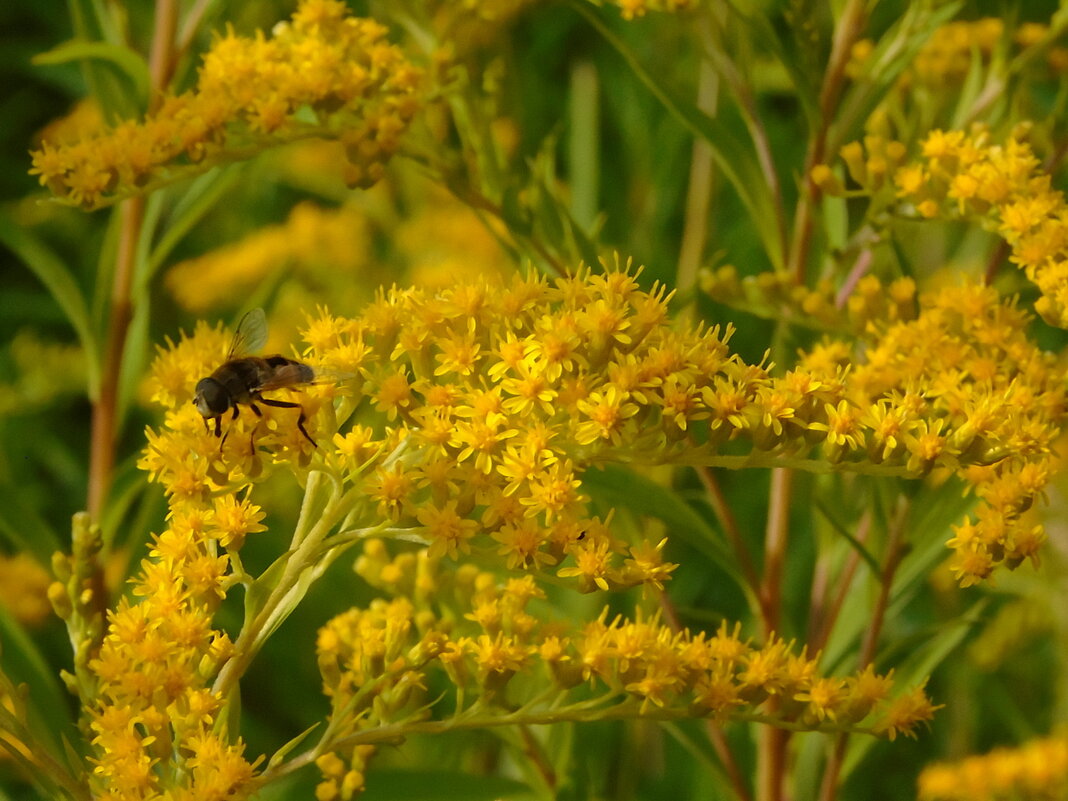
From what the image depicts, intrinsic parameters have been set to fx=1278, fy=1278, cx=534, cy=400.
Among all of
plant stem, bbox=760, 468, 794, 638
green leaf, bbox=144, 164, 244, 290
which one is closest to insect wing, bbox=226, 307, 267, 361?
green leaf, bbox=144, 164, 244, 290

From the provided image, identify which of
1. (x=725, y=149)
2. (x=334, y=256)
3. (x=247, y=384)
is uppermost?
(x=725, y=149)

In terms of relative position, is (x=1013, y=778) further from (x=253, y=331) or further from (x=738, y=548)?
(x=253, y=331)

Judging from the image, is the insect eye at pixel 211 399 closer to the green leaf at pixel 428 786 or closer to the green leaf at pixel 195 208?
the green leaf at pixel 428 786

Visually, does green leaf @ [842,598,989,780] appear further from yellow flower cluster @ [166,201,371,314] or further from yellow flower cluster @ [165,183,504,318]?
yellow flower cluster @ [166,201,371,314]

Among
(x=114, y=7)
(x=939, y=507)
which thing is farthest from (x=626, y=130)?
(x=939, y=507)

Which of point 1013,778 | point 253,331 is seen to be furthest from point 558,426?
point 1013,778

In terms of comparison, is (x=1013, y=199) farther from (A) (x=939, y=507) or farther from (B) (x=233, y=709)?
(B) (x=233, y=709)
